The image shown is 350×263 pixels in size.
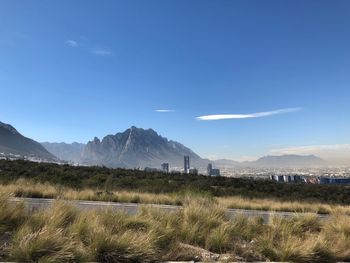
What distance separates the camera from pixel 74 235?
7082 mm

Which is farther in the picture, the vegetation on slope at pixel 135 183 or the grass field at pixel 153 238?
the vegetation on slope at pixel 135 183

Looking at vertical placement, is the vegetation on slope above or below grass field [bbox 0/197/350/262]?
above

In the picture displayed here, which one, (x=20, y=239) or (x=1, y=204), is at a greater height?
(x=1, y=204)

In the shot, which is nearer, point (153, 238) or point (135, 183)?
point (153, 238)

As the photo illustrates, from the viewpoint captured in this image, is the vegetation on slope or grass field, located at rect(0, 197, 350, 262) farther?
the vegetation on slope

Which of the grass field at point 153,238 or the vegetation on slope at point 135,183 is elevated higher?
the vegetation on slope at point 135,183

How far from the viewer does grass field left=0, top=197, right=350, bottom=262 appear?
20.7 feet

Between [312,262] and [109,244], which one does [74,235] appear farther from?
[312,262]

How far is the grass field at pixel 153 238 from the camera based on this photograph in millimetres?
6305

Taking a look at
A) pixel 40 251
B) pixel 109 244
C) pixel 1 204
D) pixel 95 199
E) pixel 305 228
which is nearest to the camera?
pixel 40 251

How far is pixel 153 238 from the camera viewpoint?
292 inches

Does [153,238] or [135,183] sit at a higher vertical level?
[135,183]

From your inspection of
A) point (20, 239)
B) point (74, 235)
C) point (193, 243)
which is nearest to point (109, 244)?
point (74, 235)

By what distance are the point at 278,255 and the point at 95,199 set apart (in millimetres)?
12898
